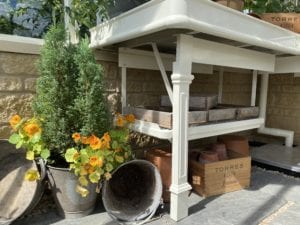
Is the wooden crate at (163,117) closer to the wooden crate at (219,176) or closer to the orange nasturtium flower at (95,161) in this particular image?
the wooden crate at (219,176)

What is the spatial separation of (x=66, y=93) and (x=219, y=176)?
4.62 feet

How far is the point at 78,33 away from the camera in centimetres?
225

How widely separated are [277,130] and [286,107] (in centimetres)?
49

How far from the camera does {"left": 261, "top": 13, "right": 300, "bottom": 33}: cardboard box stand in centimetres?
248

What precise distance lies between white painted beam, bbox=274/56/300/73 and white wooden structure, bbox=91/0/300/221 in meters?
0.40

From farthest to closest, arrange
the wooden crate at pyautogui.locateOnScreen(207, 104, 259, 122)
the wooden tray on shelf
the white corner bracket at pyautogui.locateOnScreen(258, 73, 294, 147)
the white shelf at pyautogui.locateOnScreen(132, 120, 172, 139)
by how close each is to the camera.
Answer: the white corner bracket at pyautogui.locateOnScreen(258, 73, 294, 147)
the wooden crate at pyautogui.locateOnScreen(207, 104, 259, 122)
the wooden tray on shelf
the white shelf at pyautogui.locateOnScreen(132, 120, 172, 139)

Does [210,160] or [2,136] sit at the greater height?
[2,136]

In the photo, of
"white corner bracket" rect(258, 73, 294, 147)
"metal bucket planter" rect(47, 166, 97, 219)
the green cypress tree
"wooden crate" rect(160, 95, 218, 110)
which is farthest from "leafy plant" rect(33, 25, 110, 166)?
"white corner bracket" rect(258, 73, 294, 147)

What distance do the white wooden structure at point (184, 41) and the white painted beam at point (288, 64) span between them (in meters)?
0.40

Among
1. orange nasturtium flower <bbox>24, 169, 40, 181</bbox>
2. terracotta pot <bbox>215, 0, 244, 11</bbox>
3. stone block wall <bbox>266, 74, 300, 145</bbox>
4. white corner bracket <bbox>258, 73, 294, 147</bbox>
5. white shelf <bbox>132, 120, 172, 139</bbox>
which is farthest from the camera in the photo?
stone block wall <bbox>266, 74, 300, 145</bbox>

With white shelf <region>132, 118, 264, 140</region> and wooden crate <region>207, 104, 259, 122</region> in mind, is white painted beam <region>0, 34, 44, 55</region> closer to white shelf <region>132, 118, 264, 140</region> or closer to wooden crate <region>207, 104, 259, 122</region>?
white shelf <region>132, 118, 264, 140</region>

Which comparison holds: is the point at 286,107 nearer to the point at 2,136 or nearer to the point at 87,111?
the point at 87,111

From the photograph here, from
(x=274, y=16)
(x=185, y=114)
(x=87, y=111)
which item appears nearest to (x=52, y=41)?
(x=87, y=111)

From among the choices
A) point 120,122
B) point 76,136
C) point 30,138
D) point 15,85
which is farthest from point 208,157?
point 15,85
